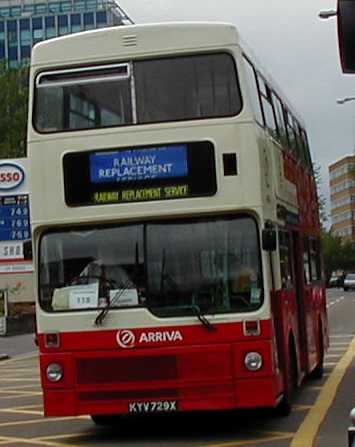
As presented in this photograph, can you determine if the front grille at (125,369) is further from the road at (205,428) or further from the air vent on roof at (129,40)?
the air vent on roof at (129,40)

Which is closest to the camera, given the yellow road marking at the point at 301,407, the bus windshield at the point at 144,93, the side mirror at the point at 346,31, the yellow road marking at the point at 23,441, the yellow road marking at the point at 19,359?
the side mirror at the point at 346,31

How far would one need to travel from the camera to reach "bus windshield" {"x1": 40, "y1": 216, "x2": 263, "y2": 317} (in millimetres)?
10617

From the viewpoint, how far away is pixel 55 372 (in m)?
10.7

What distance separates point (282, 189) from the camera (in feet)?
40.9

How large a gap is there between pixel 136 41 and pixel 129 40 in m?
0.07

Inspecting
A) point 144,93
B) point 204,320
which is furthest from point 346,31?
point 144,93

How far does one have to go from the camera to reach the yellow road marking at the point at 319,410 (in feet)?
34.3

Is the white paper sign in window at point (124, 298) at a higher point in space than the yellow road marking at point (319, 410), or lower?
higher

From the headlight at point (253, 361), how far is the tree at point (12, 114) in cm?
6294

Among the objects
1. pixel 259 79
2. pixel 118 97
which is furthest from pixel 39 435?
pixel 259 79

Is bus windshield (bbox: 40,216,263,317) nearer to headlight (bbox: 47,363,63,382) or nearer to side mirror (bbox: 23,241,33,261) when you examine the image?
side mirror (bbox: 23,241,33,261)

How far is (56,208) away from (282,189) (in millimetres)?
2943

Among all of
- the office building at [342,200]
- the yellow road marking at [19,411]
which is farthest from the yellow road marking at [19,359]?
the office building at [342,200]

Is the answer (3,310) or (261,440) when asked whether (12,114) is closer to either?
(3,310)
